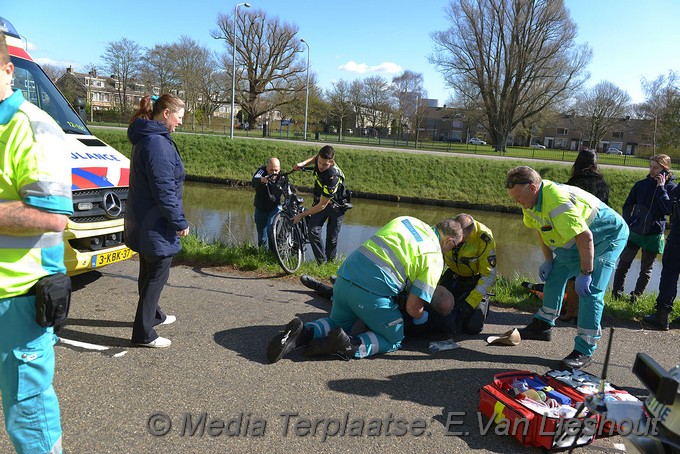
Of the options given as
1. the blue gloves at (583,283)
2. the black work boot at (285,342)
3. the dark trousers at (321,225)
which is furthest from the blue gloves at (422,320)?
the dark trousers at (321,225)

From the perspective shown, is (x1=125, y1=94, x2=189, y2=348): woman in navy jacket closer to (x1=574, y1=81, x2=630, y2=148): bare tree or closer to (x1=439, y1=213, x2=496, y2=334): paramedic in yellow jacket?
(x1=439, y1=213, x2=496, y2=334): paramedic in yellow jacket

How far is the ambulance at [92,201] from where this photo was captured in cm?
485

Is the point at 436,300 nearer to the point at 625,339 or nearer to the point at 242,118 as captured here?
the point at 625,339

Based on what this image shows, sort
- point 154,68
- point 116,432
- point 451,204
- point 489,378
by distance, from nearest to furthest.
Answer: point 116,432 → point 489,378 → point 451,204 → point 154,68

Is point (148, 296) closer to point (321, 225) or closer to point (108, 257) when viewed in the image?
point (108, 257)

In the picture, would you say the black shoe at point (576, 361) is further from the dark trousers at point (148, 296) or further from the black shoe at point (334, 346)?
the dark trousers at point (148, 296)

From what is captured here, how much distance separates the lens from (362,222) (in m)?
16.1

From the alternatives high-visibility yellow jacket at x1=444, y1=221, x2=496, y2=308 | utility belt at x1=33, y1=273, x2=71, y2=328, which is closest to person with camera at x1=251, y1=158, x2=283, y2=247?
high-visibility yellow jacket at x1=444, y1=221, x2=496, y2=308

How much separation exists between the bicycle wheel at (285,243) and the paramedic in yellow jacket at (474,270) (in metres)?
2.62

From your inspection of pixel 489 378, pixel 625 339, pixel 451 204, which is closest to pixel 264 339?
pixel 489 378

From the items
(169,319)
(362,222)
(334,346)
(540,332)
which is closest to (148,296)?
(169,319)

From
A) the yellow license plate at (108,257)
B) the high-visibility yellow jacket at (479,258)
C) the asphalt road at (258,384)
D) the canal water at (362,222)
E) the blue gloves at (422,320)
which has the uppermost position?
the high-visibility yellow jacket at (479,258)

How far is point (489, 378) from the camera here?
4051 millimetres

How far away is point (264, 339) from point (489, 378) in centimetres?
195
